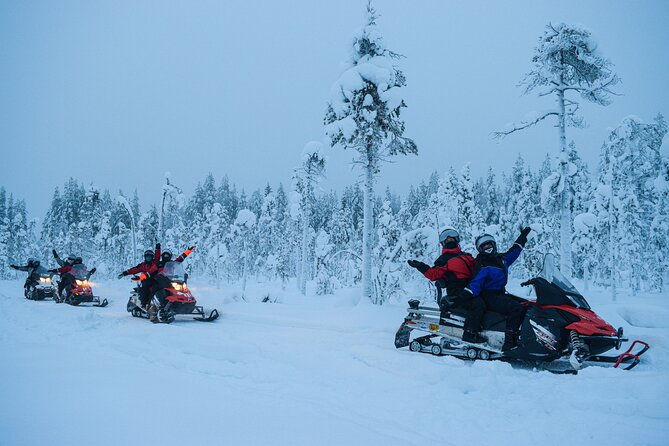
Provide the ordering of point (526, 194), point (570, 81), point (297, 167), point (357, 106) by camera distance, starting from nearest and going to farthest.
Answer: point (570, 81), point (357, 106), point (297, 167), point (526, 194)

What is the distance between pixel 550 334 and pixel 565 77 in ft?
44.4

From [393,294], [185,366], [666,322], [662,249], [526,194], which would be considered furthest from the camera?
[526,194]

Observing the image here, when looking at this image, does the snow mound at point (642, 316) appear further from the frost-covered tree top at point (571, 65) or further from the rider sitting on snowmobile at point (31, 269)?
the rider sitting on snowmobile at point (31, 269)

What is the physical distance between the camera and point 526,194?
1759 inches

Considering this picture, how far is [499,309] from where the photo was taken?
6578 mm

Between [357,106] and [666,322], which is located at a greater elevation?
[357,106]

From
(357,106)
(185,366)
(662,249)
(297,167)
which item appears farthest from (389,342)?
(662,249)

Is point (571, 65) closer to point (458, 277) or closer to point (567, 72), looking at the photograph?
point (567, 72)

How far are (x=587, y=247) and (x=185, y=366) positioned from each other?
45.2m

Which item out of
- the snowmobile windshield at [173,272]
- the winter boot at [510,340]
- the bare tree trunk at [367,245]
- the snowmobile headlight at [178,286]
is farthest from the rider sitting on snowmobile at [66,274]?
the winter boot at [510,340]

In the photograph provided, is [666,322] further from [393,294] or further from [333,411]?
[393,294]

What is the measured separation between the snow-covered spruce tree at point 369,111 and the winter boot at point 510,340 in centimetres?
1010

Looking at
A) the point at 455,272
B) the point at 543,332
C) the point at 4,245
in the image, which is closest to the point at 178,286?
the point at 455,272

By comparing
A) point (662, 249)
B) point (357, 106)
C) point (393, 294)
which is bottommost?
point (393, 294)
